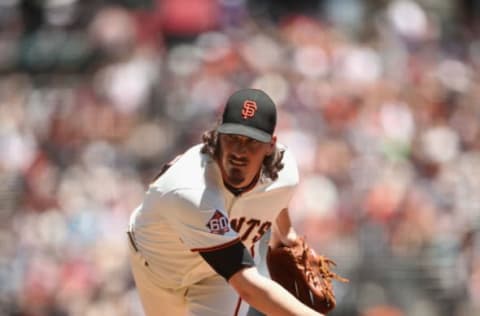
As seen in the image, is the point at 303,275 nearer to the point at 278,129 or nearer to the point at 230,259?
the point at 230,259

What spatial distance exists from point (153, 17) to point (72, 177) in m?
2.78

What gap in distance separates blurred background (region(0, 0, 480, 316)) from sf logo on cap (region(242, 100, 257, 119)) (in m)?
3.78

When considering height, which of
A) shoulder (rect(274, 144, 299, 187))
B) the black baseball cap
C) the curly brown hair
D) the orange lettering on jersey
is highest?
the black baseball cap

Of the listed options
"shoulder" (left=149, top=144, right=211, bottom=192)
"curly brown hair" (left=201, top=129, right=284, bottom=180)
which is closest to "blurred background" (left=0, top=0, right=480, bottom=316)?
"curly brown hair" (left=201, top=129, right=284, bottom=180)

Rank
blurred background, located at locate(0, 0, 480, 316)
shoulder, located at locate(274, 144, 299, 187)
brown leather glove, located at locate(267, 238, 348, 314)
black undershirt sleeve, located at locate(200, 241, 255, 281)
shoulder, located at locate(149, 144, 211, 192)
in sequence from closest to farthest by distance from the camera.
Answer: black undershirt sleeve, located at locate(200, 241, 255, 281), shoulder, located at locate(149, 144, 211, 192), shoulder, located at locate(274, 144, 299, 187), brown leather glove, located at locate(267, 238, 348, 314), blurred background, located at locate(0, 0, 480, 316)

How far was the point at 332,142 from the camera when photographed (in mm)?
10055

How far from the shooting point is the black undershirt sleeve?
4.57 m

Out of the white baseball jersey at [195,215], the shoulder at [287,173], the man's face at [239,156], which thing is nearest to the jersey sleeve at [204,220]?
the white baseball jersey at [195,215]

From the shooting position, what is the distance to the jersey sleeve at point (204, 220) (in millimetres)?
4605

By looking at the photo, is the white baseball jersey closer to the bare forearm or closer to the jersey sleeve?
the jersey sleeve

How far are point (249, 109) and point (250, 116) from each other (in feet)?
0.14

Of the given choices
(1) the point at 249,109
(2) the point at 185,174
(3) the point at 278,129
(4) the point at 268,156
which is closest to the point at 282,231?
(4) the point at 268,156

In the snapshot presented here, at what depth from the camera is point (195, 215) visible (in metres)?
4.64

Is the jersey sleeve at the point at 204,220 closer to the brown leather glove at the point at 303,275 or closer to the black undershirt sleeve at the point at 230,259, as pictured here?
the black undershirt sleeve at the point at 230,259
